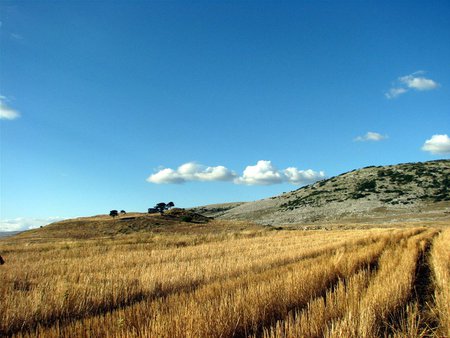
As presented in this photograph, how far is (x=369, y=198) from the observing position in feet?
290

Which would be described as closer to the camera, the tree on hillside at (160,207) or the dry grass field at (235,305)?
the dry grass field at (235,305)

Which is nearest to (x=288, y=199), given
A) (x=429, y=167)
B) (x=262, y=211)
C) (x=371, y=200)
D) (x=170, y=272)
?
(x=262, y=211)

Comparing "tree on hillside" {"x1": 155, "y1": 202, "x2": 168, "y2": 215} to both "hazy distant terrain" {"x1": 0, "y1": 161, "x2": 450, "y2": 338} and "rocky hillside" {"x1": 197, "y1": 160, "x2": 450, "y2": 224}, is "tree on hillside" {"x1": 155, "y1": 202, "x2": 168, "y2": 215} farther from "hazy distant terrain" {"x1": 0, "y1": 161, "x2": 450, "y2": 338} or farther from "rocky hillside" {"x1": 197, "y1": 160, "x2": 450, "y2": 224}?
"hazy distant terrain" {"x1": 0, "y1": 161, "x2": 450, "y2": 338}

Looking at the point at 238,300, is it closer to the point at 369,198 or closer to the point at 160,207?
the point at 160,207

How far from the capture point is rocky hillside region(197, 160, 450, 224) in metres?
74.6

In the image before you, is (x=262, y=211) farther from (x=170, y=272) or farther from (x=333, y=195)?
(x=170, y=272)

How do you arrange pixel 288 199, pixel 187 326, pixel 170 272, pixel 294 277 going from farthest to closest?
pixel 288 199, pixel 170 272, pixel 294 277, pixel 187 326

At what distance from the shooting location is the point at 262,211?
110438 millimetres

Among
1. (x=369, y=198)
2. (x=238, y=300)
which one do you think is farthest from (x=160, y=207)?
(x=238, y=300)

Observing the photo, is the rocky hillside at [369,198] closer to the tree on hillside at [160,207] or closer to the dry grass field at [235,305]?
the tree on hillside at [160,207]

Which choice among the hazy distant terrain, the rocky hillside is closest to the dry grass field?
the hazy distant terrain

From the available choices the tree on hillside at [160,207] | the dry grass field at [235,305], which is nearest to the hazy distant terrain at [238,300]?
the dry grass field at [235,305]

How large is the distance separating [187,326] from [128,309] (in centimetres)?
171

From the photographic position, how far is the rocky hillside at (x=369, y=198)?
7461 centimetres
